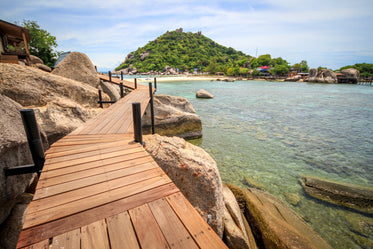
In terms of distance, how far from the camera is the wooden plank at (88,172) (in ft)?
7.87

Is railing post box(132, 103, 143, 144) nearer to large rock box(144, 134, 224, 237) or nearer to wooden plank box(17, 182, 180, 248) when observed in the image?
large rock box(144, 134, 224, 237)

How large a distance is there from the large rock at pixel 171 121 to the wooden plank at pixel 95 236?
24.7ft

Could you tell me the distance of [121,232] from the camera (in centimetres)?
168

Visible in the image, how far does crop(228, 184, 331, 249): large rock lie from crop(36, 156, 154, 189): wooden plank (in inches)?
110

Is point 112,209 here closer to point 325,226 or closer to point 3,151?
point 3,151

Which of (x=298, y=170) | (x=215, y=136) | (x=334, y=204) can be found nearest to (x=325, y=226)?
(x=334, y=204)

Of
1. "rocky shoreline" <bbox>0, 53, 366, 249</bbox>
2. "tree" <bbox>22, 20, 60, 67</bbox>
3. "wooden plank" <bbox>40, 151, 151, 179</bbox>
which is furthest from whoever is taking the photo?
"tree" <bbox>22, 20, 60, 67</bbox>

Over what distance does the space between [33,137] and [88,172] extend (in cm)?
162

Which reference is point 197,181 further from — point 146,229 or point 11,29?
point 11,29

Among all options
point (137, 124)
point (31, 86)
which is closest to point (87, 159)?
point (137, 124)

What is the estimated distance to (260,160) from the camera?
26.5ft

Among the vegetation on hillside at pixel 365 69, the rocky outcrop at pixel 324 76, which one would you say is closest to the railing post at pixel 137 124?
the rocky outcrop at pixel 324 76

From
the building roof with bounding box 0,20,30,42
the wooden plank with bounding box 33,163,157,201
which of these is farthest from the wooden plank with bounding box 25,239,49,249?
the building roof with bounding box 0,20,30,42

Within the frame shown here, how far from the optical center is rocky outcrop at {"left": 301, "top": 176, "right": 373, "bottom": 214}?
523 centimetres
